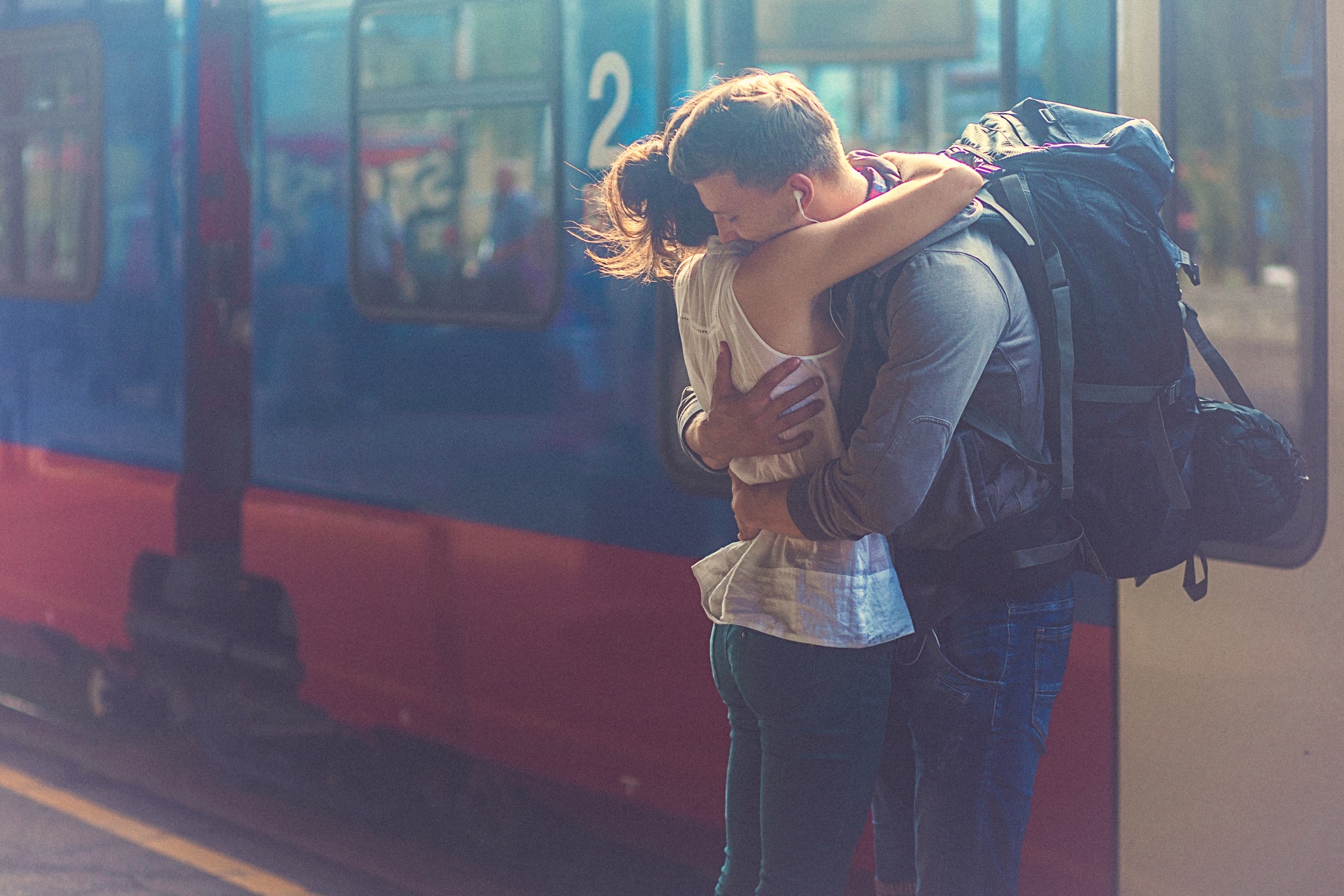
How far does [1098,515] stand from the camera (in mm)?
2273

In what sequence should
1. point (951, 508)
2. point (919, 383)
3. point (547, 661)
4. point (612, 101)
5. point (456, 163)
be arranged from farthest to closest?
point (456, 163)
point (547, 661)
point (612, 101)
point (951, 508)
point (919, 383)

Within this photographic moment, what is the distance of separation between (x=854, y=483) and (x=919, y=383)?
0.54ft

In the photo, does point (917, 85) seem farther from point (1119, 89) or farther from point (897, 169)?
point (897, 169)

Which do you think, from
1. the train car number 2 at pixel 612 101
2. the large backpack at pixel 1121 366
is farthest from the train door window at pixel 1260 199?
the train car number 2 at pixel 612 101

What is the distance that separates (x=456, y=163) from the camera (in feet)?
13.8

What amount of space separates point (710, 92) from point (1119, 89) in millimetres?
1112

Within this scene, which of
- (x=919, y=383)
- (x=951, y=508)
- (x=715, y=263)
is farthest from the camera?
(x=715, y=263)

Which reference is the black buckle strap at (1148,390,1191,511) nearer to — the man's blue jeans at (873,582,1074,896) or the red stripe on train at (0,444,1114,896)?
the man's blue jeans at (873,582,1074,896)

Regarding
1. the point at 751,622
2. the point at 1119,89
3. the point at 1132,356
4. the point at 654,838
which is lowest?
the point at 654,838

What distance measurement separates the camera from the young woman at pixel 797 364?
2156 millimetres

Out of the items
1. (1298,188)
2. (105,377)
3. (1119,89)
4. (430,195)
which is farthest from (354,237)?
(1298,188)

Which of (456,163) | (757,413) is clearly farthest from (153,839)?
(757,413)

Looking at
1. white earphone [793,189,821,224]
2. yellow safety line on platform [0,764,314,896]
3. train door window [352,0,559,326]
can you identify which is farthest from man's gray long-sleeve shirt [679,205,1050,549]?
yellow safety line on platform [0,764,314,896]

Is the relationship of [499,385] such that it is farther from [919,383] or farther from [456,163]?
[919,383]
